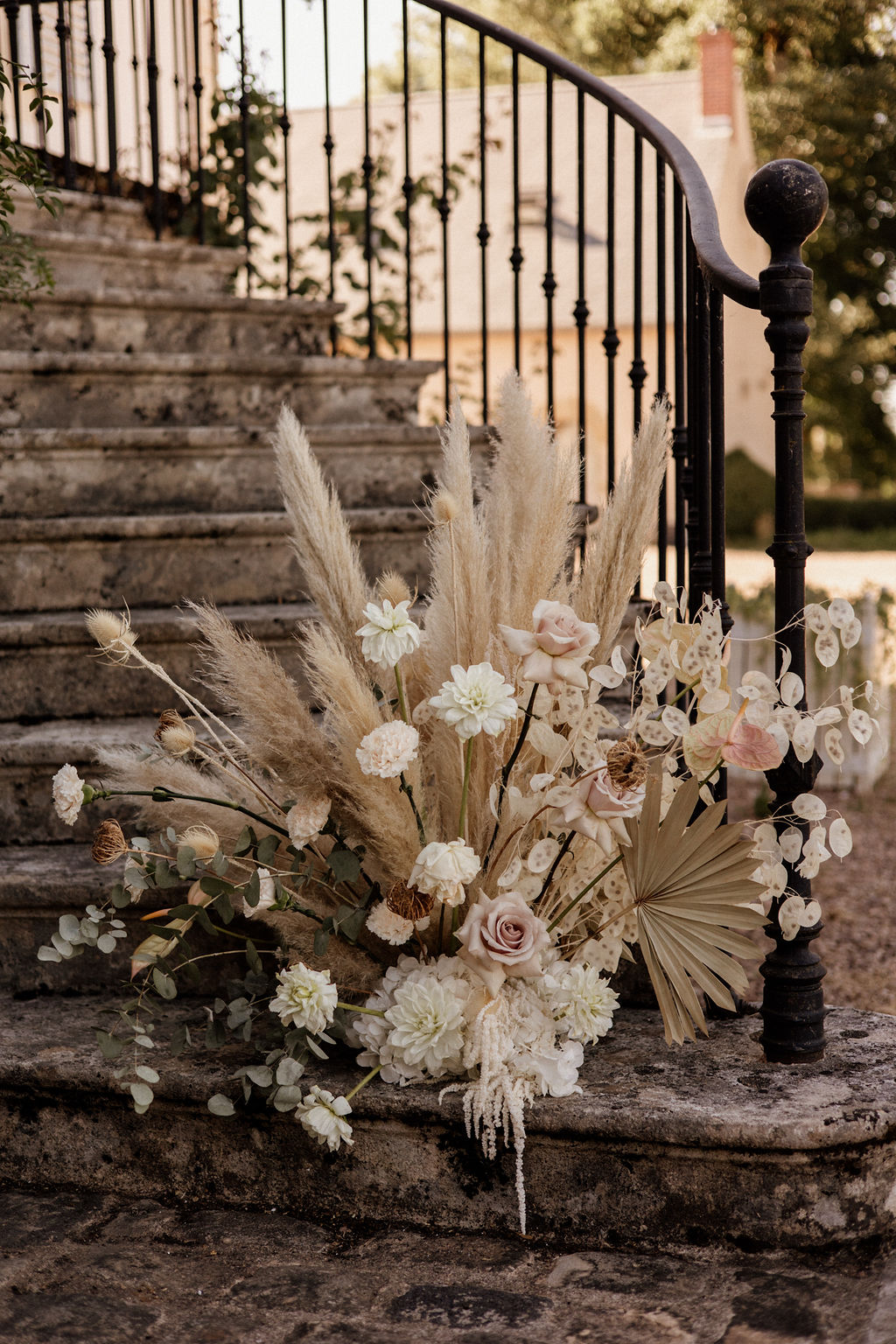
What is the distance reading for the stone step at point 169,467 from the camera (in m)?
2.69

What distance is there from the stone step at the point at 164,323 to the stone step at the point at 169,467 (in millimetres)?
525

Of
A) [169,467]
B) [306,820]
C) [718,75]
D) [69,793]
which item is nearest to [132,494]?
[169,467]

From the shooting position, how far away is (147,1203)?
164cm

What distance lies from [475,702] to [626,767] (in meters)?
0.21

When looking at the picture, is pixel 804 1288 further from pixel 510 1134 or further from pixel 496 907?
pixel 496 907

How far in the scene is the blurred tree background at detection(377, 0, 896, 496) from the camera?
1717 centimetres

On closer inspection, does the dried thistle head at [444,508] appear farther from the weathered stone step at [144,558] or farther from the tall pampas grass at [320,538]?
the weathered stone step at [144,558]

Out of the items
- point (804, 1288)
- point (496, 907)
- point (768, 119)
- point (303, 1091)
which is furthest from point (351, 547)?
point (768, 119)

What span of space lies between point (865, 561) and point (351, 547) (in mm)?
13254

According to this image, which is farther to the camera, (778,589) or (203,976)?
(203,976)

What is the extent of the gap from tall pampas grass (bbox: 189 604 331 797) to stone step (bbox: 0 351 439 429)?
5.21ft

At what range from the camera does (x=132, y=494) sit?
276 cm

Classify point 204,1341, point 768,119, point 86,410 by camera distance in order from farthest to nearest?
point 768,119 < point 86,410 < point 204,1341

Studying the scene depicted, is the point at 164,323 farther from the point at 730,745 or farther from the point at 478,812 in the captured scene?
the point at 730,745
